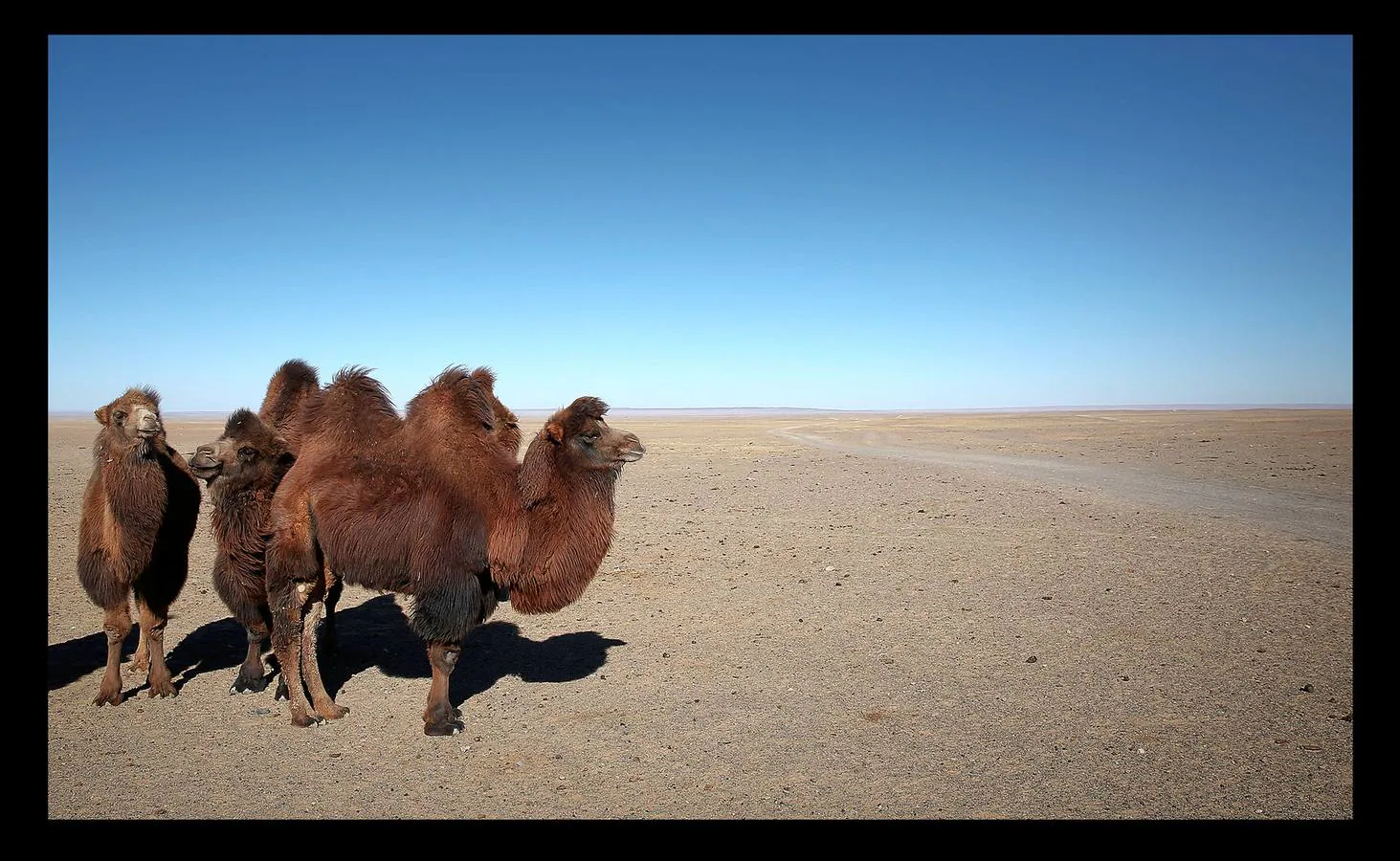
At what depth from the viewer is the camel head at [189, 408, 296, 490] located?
6172mm

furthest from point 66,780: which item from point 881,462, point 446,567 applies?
point 881,462

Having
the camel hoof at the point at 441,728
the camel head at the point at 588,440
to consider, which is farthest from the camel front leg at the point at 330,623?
the camel head at the point at 588,440

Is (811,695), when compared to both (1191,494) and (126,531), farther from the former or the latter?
(1191,494)

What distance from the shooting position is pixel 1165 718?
615 centimetres

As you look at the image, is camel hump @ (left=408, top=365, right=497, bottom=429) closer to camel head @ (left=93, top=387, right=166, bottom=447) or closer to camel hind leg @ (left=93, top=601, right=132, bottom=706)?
camel head @ (left=93, top=387, right=166, bottom=447)

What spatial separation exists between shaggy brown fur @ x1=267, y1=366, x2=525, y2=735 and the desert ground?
85 cm

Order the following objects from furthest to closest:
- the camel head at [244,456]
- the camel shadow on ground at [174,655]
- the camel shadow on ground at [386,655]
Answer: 1. the camel shadow on ground at [386,655]
2. the camel shadow on ground at [174,655]
3. the camel head at [244,456]

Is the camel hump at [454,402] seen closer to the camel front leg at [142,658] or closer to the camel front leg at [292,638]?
the camel front leg at [292,638]

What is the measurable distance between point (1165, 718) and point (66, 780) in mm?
8235

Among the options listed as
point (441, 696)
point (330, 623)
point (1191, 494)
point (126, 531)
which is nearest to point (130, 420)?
point (126, 531)

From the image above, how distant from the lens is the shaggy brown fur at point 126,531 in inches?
255

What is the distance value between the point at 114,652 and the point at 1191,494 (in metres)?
21.4

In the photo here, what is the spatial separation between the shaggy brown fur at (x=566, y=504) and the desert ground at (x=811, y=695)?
124 centimetres

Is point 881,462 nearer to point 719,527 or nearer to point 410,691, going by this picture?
point 719,527
